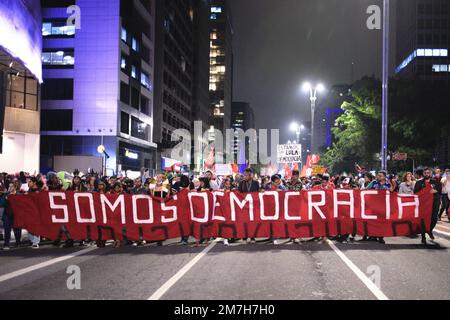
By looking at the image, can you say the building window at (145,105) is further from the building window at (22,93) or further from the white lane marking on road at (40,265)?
the white lane marking on road at (40,265)

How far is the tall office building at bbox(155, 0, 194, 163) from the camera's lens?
71.7 m

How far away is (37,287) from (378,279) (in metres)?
5.44

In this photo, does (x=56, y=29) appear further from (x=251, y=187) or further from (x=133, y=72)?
(x=251, y=187)

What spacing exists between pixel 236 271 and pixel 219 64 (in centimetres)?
15853

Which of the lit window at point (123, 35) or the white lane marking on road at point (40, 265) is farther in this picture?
the lit window at point (123, 35)

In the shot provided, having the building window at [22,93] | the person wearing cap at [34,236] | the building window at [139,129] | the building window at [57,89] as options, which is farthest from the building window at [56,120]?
the person wearing cap at [34,236]

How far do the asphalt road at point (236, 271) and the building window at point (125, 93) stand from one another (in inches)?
1666

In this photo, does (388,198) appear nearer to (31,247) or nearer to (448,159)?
(31,247)

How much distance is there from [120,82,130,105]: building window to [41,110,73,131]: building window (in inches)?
229

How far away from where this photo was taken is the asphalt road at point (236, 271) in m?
6.83

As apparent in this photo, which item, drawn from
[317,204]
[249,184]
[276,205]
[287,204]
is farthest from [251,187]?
[317,204]

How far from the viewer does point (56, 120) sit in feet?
167

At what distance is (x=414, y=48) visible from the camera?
119 meters

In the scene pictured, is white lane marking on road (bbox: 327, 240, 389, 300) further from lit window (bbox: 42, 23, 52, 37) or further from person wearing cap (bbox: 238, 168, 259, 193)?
lit window (bbox: 42, 23, 52, 37)
